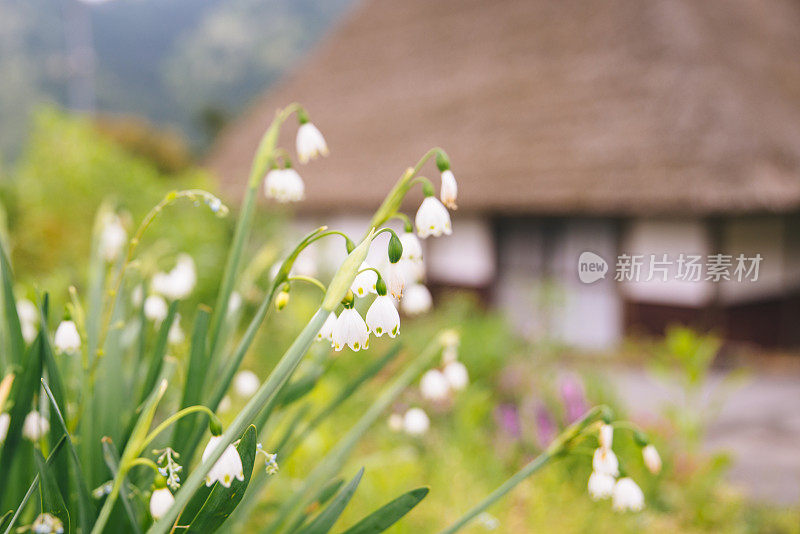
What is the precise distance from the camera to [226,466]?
3.02 ft

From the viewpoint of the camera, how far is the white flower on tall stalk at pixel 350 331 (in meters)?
0.92

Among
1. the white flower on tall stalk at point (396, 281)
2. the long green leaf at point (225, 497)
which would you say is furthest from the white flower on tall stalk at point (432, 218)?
the long green leaf at point (225, 497)

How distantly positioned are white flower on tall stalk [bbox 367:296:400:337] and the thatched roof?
6117 millimetres

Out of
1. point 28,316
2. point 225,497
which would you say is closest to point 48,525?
point 225,497

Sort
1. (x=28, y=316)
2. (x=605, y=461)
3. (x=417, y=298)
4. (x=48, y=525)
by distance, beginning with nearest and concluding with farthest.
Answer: (x=48, y=525) → (x=605, y=461) → (x=417, y=298) → (x=28, y=316)

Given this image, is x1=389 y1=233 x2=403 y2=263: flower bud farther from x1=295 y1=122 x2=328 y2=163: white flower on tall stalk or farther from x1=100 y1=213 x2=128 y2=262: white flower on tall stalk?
x1=100 y1=213 x2=128 y2=262: white flower on tall stalk

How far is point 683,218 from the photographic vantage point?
7348 millimetres

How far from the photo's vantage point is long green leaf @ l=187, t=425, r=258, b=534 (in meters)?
0.93

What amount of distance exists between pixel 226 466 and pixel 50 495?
33 centimetres

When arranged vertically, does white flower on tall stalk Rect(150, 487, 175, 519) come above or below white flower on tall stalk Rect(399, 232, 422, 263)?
below

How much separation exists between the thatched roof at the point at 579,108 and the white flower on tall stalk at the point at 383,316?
612 centimetres

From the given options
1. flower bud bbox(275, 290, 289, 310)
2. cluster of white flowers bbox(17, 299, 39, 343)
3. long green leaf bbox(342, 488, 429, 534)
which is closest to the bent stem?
long green leaf bbox(342, 488, 429, 534)

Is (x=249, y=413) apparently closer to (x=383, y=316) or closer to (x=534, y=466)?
(x=383, y=316)

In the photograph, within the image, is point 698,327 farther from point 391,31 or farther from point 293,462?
point 391,31
